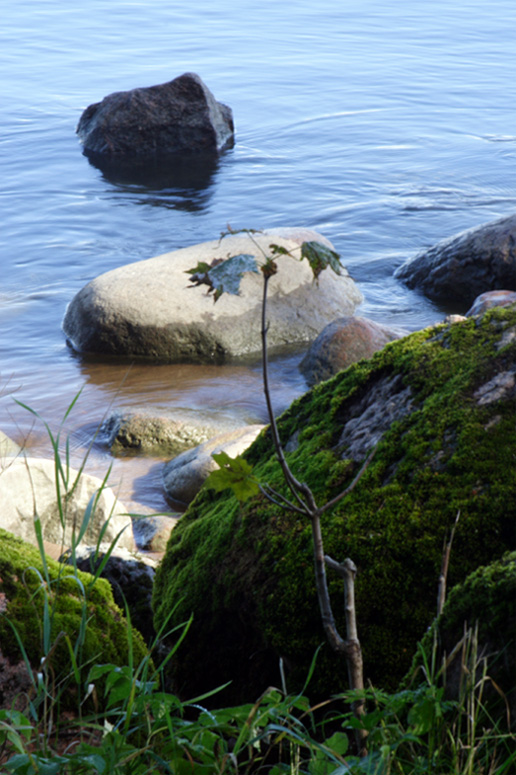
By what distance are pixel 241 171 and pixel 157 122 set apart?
2.25m

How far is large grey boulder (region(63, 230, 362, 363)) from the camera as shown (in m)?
9.23

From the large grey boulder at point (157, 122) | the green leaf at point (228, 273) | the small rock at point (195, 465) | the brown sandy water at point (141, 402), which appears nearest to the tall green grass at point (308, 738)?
the green leaf at point (228, 273)

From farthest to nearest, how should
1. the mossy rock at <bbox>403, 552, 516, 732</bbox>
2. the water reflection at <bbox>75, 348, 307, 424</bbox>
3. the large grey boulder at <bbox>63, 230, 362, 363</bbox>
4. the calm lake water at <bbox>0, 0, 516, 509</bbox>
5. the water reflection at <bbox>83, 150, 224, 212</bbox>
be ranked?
the water reflection at <bbox>83, 150, 224, 212</bbox> < the large grey boulder at <bbox>63, 230, 362, 363</bbox> < the calm lake water at <bbox>0, 0, 516, 509</bbox> < the water reflection at <bbox>75, 348, 307, 424</bbox> < the mossy rock at <bbox>403, 552, 516, 732</bbox>

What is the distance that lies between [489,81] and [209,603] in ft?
80.3

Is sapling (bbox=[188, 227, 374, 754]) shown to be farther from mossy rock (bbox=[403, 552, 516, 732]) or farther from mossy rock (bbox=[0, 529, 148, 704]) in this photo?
mossy rock (bbox=[0, 529, 148, 704])

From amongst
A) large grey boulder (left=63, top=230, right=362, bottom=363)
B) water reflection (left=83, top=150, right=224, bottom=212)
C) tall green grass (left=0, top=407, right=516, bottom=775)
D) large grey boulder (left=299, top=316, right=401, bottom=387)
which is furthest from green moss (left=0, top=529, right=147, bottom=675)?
water reflection (left=83, top=150, right=224, bottom=212)

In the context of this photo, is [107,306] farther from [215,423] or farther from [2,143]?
[2,143]

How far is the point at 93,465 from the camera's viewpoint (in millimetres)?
7246

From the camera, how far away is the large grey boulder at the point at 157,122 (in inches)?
661

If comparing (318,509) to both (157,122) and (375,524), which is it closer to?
(375,524)

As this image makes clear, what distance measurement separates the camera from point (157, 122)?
17000mm

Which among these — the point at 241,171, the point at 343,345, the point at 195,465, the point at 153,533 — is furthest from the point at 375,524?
the point at 241,171

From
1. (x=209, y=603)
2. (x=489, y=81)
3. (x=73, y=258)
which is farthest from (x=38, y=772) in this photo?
(x=489, y=81)

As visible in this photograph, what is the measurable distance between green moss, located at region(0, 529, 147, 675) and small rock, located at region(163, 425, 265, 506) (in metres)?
3.61
